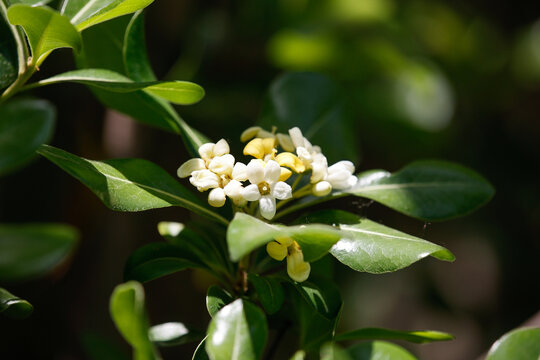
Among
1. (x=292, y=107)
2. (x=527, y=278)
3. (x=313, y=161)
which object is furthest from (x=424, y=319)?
(x=313, y=161)

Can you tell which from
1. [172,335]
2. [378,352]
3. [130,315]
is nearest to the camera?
[130,315]

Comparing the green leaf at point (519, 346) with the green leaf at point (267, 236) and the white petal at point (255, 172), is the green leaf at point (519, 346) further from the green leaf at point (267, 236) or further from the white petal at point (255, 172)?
the white petal at point (255, 172)

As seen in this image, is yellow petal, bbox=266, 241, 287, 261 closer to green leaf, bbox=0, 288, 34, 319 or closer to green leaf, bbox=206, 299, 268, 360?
green leaf, bbox=206, 299, 268, 360

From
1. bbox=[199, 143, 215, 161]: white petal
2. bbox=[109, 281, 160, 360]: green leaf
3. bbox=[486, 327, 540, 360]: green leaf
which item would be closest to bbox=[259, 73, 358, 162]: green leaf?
bbox=[199, 143, 215, 161]: white petal

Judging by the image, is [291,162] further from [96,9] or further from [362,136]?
[362,136]

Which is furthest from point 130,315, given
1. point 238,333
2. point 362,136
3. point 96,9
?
point 362,136

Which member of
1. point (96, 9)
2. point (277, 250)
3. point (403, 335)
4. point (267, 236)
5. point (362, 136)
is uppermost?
point (96, 9)

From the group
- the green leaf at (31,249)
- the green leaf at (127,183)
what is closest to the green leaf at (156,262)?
the green leaf at (127,183)

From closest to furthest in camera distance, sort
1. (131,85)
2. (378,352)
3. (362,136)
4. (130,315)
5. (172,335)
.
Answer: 1. (130,315)
2. (378,352)
3. (131,85)
4. (172,335)
5. (362,136)
